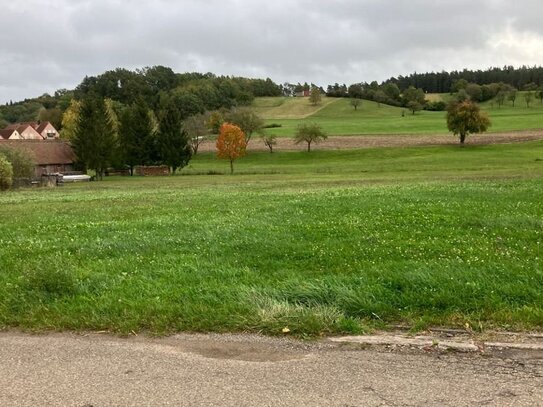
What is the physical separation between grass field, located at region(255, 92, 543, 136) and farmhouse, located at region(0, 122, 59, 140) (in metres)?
54.1

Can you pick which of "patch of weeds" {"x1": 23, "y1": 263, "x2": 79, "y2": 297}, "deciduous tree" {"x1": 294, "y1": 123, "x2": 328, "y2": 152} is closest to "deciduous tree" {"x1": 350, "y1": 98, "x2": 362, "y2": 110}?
"deciduous tree" {"x1": 294, "y1": 123, "x2": 328, "y2": 152}

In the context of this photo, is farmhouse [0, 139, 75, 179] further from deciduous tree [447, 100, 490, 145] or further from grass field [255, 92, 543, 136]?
deciduous tree [447, 100, 490, 145]

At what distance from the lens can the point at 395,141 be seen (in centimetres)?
9362

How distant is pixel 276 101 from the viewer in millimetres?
171500

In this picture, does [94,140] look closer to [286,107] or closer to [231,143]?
[231,143]

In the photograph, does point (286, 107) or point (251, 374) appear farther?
point (286, 107)

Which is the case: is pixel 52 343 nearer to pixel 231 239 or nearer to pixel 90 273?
pixel 90 273

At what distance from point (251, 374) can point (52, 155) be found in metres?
77.5

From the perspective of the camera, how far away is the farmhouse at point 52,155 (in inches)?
2896

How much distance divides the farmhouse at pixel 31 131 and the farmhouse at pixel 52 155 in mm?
50494

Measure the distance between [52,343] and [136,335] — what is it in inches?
33.0

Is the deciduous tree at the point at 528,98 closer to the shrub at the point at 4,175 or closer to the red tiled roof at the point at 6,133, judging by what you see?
the red tiled roof at the point at 6,133

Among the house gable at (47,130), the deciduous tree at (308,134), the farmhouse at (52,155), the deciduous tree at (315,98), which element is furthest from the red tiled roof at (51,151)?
the deciduous tree at (315,98)

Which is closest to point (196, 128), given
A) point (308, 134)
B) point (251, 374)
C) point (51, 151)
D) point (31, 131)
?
point (308, 134)
